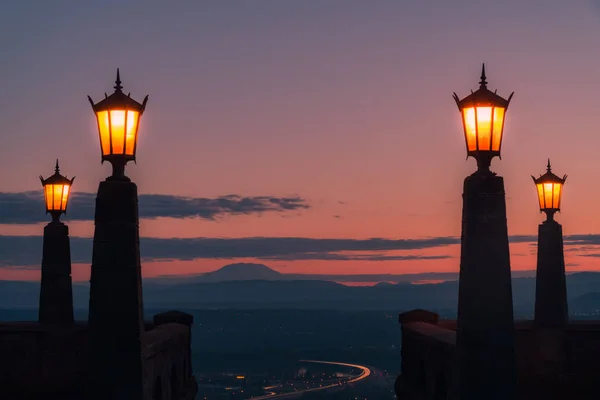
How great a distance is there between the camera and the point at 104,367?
14656 mm

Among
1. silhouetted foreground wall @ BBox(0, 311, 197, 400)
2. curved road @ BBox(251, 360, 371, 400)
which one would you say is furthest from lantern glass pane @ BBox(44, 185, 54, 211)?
curved road @ BBox(251, 360, 371, 400)

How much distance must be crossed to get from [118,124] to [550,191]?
12.7 meters

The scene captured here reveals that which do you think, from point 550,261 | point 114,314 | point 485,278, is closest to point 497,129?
point 485,278

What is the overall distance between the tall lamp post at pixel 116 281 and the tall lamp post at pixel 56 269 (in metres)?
10.2

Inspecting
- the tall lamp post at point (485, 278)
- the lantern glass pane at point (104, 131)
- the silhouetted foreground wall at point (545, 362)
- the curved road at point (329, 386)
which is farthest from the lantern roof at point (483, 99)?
the curved road at point (329, 386)

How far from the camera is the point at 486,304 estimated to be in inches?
560

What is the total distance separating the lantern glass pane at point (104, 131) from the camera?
14695mm

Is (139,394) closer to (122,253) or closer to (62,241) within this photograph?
(122,253)

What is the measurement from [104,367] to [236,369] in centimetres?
12324

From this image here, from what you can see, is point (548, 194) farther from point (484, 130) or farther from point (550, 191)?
point (484, 130)

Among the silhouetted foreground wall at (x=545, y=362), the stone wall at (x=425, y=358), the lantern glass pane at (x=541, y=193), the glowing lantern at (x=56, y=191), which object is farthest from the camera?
the glowing lantern at (x=56, y=191)

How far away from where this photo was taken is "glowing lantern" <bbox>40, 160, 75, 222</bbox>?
24.5m

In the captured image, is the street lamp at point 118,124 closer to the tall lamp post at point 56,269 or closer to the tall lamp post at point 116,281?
the tall lamp post at point 116,281

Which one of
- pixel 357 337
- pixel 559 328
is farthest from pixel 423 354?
pixel 357 337
